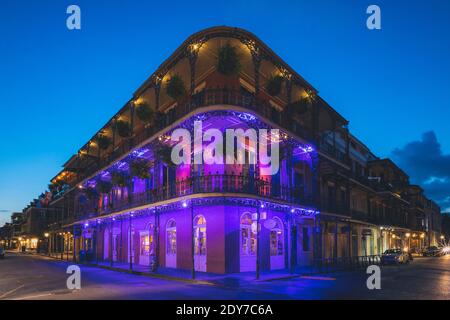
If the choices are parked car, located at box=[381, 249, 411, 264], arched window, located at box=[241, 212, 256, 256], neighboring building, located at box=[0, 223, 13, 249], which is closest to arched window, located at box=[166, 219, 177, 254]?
arched window, located at box=[241, 212, 256, 256]

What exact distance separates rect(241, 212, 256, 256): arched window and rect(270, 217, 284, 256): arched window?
196 centimetres

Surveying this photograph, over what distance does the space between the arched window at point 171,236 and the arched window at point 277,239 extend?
526 centimetres

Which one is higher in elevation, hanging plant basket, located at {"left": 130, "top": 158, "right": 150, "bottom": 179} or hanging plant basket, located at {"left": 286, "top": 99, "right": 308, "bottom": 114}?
hanging plant basket, located at {"left": 286, "top": 99, "right": 308, "bottom": 114}

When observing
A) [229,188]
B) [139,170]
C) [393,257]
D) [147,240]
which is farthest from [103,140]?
[393,257]

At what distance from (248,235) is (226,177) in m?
3.32

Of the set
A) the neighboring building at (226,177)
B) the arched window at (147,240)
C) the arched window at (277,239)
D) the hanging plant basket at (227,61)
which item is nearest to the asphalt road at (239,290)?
the neighboring building at (226,177)

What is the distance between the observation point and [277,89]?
19.2 m

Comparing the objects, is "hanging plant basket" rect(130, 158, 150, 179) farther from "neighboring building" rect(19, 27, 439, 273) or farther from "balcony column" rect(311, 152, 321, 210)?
"balcony column" rect(311, 152, 321, 210)

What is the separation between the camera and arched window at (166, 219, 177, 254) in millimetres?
21906

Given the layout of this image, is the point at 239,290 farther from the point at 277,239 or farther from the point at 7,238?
the point at 7,238

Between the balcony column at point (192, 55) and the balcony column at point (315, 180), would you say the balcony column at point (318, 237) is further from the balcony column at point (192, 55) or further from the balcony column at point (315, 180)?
the balcony column at point (192, 55)

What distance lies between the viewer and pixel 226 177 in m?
18.1

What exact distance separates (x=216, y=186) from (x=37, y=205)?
6826 centimetres

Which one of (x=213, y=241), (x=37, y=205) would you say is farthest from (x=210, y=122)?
(x=37, y=205)
